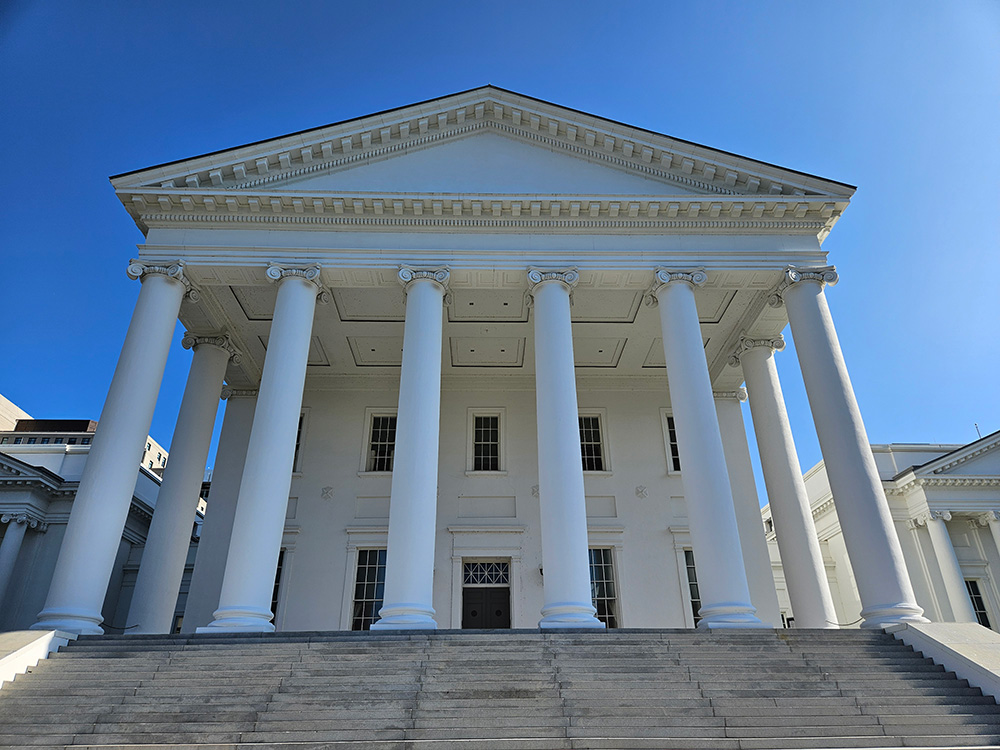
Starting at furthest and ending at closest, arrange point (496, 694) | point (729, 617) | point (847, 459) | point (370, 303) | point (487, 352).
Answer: point (487, 352) → point (370, 303) → point (847, 459) → point (729, 617) → point (496, 694)

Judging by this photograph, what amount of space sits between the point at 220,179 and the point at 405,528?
10.5m

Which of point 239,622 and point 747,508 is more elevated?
point 747,508

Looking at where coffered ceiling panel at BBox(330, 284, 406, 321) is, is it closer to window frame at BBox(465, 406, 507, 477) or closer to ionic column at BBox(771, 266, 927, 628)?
window frame at BBox(465, 406, 507, 477)

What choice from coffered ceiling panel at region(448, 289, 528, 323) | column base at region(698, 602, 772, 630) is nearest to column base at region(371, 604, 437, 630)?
column base at region(698, 602, 772, 630)

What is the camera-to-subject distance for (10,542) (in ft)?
82.8

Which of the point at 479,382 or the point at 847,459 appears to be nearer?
the point at 847,459

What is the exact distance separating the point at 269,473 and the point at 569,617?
6.93m

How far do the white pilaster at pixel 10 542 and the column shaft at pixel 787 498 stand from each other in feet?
88.0

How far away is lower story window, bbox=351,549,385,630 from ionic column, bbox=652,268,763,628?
10262mm

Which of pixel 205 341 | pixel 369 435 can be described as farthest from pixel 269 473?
pixel 369 435

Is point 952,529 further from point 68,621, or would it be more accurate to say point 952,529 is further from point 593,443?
point 68,621

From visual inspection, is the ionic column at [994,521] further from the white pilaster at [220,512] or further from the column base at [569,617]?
the white pilaster at [220,512]

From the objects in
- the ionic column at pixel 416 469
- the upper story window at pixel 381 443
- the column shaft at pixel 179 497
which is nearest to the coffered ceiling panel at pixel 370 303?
the ionic column at pixel 416 469

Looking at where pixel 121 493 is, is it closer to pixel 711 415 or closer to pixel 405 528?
pixel 405 528
